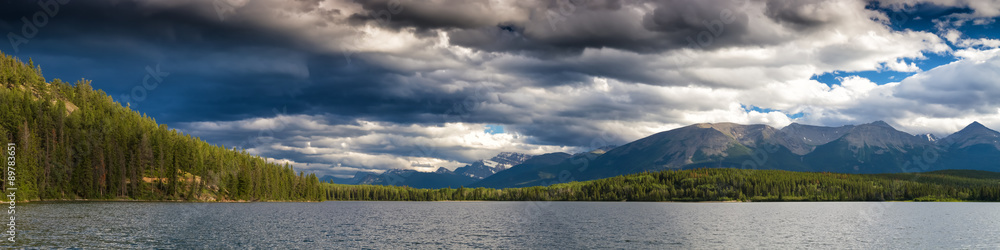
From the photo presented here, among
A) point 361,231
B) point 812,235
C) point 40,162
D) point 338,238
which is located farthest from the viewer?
point 40,162

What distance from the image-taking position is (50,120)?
185 metres

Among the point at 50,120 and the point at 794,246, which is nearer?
the point at 794,246

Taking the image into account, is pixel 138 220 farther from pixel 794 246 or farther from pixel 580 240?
pixel 794 246

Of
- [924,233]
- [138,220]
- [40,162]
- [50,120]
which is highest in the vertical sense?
[50,120]

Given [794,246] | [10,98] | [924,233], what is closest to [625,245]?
[794,246]

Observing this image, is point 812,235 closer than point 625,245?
No

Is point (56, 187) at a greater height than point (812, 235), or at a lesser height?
greater

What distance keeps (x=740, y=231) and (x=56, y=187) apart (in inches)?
7702

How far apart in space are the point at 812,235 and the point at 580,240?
39588 mm

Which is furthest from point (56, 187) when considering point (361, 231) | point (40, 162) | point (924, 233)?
point (924, 233)

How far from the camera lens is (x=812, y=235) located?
95.8 metres

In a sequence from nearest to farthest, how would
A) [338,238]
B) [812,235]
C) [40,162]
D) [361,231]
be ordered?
[338,238]
[812,235]
[361,231]
[40,162]

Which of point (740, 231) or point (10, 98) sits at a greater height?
point (10, 98)

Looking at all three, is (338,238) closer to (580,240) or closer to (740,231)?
(580,240)
